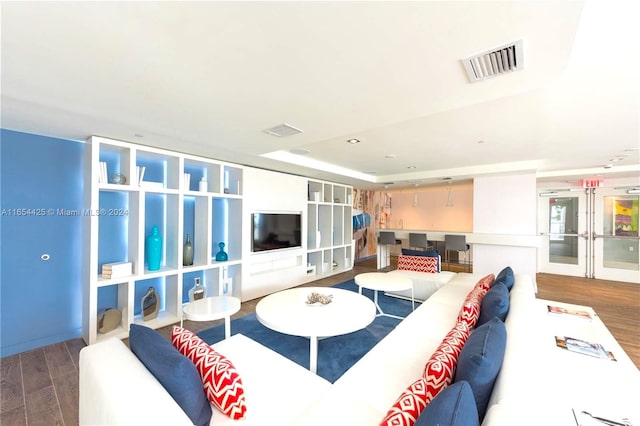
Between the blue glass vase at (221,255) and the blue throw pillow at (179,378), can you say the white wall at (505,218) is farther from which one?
the blue throw pillow at (179,378)

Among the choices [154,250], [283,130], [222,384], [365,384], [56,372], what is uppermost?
[283,130]

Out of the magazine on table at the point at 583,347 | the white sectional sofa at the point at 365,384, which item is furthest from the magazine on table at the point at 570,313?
the magazine on table at the point at 583,347

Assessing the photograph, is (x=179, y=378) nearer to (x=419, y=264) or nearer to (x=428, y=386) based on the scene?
(x=428, y=386)

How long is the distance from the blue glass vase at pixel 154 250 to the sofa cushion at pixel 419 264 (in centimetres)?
364

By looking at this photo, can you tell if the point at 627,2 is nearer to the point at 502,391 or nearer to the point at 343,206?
the point at 502,391

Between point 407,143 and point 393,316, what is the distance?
7.52ft

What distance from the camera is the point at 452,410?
0.78 meters

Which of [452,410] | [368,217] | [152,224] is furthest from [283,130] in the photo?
[368,217]

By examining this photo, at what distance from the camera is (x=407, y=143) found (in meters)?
3.44

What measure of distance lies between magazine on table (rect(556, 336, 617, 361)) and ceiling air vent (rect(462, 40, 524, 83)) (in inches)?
72.3

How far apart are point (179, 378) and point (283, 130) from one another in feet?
7.03

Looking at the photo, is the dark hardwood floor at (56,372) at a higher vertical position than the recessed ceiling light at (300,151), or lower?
lower

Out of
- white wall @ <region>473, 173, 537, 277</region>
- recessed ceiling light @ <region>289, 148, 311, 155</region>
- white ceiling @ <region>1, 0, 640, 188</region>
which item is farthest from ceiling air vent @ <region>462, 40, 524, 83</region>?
white wall @ <region>473, 173, 537, 277</region>

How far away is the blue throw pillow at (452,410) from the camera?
76 centimetres
